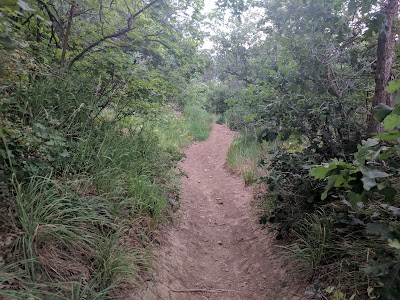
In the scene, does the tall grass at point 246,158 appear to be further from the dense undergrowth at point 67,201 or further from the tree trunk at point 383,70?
the tree trunk at point 383,70

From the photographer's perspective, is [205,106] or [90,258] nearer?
[90,258]

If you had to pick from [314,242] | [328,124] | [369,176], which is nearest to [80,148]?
[314,242]

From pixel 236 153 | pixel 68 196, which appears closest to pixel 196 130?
pixel 236 153

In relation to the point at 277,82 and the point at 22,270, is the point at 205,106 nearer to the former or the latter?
the point at 277,82

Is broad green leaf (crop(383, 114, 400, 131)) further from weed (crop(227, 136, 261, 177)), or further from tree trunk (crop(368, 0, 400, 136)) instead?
weed (crop(227, 136, 261, 177))

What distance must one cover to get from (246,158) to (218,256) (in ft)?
12.3

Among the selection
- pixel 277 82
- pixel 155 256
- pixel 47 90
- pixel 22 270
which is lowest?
pixel 155 256

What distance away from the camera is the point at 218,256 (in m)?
3.77

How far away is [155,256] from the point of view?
3049 millimetres

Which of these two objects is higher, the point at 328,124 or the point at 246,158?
the point at 328,124

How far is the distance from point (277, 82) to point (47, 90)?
301cm

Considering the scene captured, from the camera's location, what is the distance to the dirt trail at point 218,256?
2.87 m

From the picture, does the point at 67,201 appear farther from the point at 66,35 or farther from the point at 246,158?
the point at 246,158

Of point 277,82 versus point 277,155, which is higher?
point 277,82
